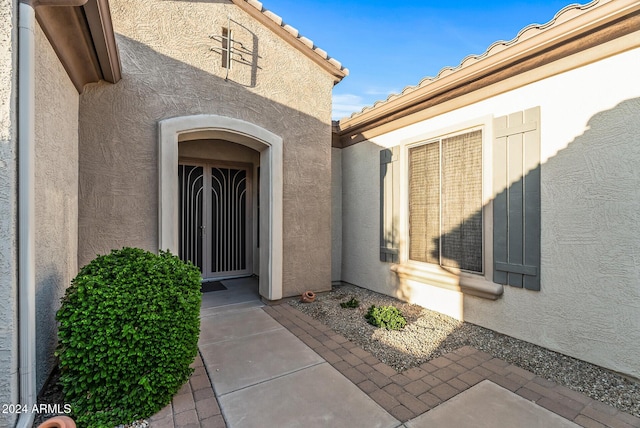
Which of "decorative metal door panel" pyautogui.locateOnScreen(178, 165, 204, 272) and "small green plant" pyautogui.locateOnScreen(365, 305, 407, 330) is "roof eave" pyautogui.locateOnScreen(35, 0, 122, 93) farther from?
"small green plant" pyautogui.locateOnScreen(365, 305, 407, 330)

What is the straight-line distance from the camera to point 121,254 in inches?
129

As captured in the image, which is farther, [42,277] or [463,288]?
[463,288]

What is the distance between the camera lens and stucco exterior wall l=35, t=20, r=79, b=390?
→ 269 cm

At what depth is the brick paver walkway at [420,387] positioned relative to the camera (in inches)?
106

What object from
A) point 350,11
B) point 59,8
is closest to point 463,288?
point 59,8

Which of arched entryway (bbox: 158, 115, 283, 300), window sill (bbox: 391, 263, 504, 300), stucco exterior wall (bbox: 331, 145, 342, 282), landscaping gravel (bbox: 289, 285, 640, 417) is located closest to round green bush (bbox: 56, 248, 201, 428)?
arched entryway (bbox: 158, 115, 283, 300)

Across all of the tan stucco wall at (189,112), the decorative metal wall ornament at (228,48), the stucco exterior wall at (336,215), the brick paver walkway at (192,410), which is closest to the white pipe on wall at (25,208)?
the brick paver walkway at (192,410)

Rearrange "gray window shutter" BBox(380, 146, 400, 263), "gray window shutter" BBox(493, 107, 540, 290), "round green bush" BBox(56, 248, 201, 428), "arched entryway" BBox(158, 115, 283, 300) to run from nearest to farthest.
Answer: "round green bush" BBox(56, 248, 201, 428), "gray window shutter" BBox(493, 107, 540, 290), "arched entryway" BBox(158, 115, 283, 300), "gray window shutter" BBox(380, 146, 400, 263)

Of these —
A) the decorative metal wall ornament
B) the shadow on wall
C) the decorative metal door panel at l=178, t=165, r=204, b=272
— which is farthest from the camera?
the decorative metal door panel at l=178, t=165, r=204, b=272

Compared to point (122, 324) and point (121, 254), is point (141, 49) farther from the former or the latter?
point (122, 324)

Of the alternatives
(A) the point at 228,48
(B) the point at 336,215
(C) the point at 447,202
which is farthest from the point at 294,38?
(C) the point at 447,202

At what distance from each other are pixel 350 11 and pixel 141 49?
22.3ft

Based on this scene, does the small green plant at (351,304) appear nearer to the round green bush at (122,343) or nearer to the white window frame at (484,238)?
the white window frame at (484,238)

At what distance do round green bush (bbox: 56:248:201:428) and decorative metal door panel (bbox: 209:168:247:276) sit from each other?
4747mm
